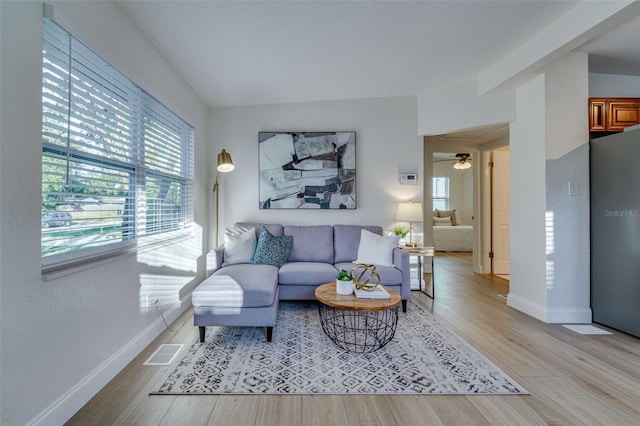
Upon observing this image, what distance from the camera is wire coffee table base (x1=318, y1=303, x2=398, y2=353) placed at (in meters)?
2.25

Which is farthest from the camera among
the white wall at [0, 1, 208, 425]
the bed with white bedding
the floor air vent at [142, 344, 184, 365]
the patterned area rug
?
the bed with white bedding

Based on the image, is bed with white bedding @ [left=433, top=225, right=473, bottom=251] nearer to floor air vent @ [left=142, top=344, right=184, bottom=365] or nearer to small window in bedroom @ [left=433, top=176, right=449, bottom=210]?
small window in bedroom @ [left=433, top=176, right=449, bottom=210]

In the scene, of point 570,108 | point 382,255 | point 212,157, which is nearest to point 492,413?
point 382,255

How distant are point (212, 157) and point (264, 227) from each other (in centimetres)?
135

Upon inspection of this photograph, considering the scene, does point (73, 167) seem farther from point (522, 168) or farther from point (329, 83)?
point (522, 168)

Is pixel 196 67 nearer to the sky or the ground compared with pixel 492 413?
nearer to the sky

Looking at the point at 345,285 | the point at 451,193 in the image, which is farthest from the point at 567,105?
the point at 451,193

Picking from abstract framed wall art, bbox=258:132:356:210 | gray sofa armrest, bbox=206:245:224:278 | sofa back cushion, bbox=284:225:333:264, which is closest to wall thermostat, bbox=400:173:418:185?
abstract framed wall art, bbox=258:132:356:210

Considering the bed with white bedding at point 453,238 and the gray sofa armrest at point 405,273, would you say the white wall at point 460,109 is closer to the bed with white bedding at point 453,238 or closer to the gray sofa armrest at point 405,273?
the gray sofa armrest at point 405,273

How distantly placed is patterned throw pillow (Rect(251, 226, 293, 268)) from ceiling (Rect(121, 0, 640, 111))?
187 cm

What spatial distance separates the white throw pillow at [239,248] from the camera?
10.4ft

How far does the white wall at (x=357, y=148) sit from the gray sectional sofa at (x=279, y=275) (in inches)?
11.7

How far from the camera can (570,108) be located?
9.21ft

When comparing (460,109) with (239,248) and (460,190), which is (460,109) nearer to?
(239,248)
